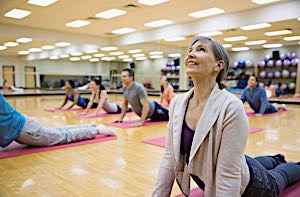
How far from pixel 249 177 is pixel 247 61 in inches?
471

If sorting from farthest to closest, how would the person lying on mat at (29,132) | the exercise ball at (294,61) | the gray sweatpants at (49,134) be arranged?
the exercise ball at (294,61) → the gray sweatpants at (49,134) → the person lying on mat at (29,132)

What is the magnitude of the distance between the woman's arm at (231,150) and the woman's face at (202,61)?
0.55 feet

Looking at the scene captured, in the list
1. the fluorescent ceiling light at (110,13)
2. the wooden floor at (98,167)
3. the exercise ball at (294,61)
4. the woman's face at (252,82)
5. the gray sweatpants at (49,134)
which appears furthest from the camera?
the exercise ball at (294,61)

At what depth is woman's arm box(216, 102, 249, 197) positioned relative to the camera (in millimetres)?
935

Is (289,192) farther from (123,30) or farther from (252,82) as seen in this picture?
(123,30)

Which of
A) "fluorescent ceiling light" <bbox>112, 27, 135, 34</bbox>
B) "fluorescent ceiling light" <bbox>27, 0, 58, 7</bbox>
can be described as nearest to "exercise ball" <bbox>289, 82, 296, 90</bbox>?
"fluorescent ceiling light" <bbox>112, 27, 135, 34</bbox>

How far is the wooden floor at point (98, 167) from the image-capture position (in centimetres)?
169

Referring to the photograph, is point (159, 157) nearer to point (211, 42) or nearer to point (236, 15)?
point (211, 42)

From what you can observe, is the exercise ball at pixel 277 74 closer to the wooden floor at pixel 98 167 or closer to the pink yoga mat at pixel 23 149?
the wooden floor at pixel 98 167

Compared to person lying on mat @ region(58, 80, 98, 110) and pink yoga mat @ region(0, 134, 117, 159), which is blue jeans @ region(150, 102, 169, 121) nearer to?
pink yoga mat @ region(0, 134, 117, 159)

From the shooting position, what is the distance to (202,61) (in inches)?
39.0

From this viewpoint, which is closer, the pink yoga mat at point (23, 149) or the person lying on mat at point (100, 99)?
the pink yoga mat at point (23, 149)

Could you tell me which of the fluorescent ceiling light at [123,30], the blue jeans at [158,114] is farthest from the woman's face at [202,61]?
the fluorescent ceiling light at [123,30]

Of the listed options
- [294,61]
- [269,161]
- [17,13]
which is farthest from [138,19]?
[294,61]
